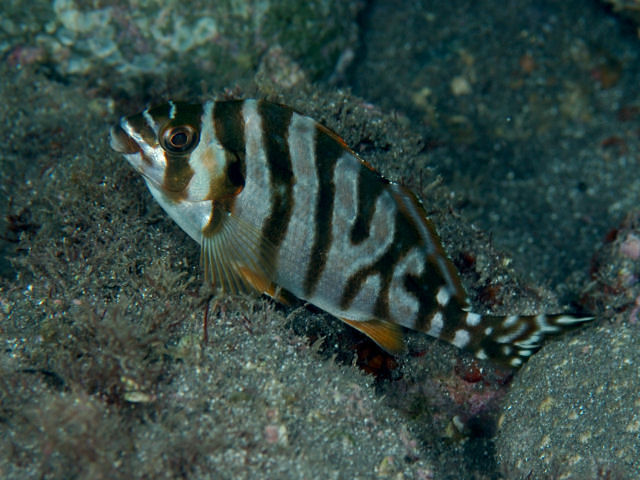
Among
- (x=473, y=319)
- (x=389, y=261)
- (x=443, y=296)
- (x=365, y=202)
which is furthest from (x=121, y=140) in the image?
(x=473, y=319)

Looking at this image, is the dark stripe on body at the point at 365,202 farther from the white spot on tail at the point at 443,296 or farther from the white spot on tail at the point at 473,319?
the white spot on tail at the point at 473,319

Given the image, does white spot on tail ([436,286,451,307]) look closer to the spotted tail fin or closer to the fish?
the fish

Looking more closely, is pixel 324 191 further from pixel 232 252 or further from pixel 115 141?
pixel 115 141

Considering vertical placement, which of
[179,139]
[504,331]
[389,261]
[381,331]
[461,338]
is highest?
[179,139]

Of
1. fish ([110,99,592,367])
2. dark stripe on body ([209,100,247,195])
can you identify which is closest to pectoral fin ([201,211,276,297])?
fish ([110,99,592,367])

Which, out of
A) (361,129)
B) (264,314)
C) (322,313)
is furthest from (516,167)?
(264,314)
